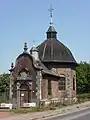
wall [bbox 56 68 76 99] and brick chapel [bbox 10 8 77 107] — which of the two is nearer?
brick chapel [bbox 10 8 77 107]

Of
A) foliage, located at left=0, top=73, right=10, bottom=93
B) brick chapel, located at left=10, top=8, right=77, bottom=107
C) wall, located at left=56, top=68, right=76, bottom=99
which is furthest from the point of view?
foliage, located at left=0, top=73, right=10, bottom=93

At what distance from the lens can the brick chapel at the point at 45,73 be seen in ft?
159

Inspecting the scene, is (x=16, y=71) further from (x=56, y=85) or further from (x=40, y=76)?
(x=56, y=85)

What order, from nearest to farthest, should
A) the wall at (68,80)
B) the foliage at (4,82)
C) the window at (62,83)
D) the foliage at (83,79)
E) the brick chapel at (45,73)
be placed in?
the brick chapel at (45,73), the wall at (68,80), the window at (62,83), the foliage at (4,82), the foliage at (83,79)

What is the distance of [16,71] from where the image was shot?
5038 centimetres

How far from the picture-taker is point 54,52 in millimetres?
57750

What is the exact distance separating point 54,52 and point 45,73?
29.0 ft

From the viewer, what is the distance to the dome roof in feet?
187

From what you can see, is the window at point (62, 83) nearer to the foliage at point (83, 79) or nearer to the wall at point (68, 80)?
the wall at point (68, 80)

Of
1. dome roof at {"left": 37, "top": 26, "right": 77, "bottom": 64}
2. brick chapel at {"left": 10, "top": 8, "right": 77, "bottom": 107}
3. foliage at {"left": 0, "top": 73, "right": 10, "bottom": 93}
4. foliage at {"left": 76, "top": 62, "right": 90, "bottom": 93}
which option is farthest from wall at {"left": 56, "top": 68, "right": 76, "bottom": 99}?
foliage at {"left": 76, "top": 62, "right": 90, "bottom": 93}

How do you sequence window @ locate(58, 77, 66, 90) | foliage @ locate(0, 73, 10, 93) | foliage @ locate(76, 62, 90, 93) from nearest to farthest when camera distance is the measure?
window @ locate(58, 77, 66, 90)
foliage @ locate(0, 73, 10, 93)
foliage @ locate(76, 62, 90, 93)

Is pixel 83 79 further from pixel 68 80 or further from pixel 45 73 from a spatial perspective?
pixel 45 73

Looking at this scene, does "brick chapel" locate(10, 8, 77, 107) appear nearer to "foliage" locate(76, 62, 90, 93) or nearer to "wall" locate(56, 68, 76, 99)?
"wall" locate(56, 68, 76, 99)

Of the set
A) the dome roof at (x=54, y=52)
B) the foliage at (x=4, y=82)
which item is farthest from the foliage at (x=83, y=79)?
the dome roof at (x=54, y=52)
